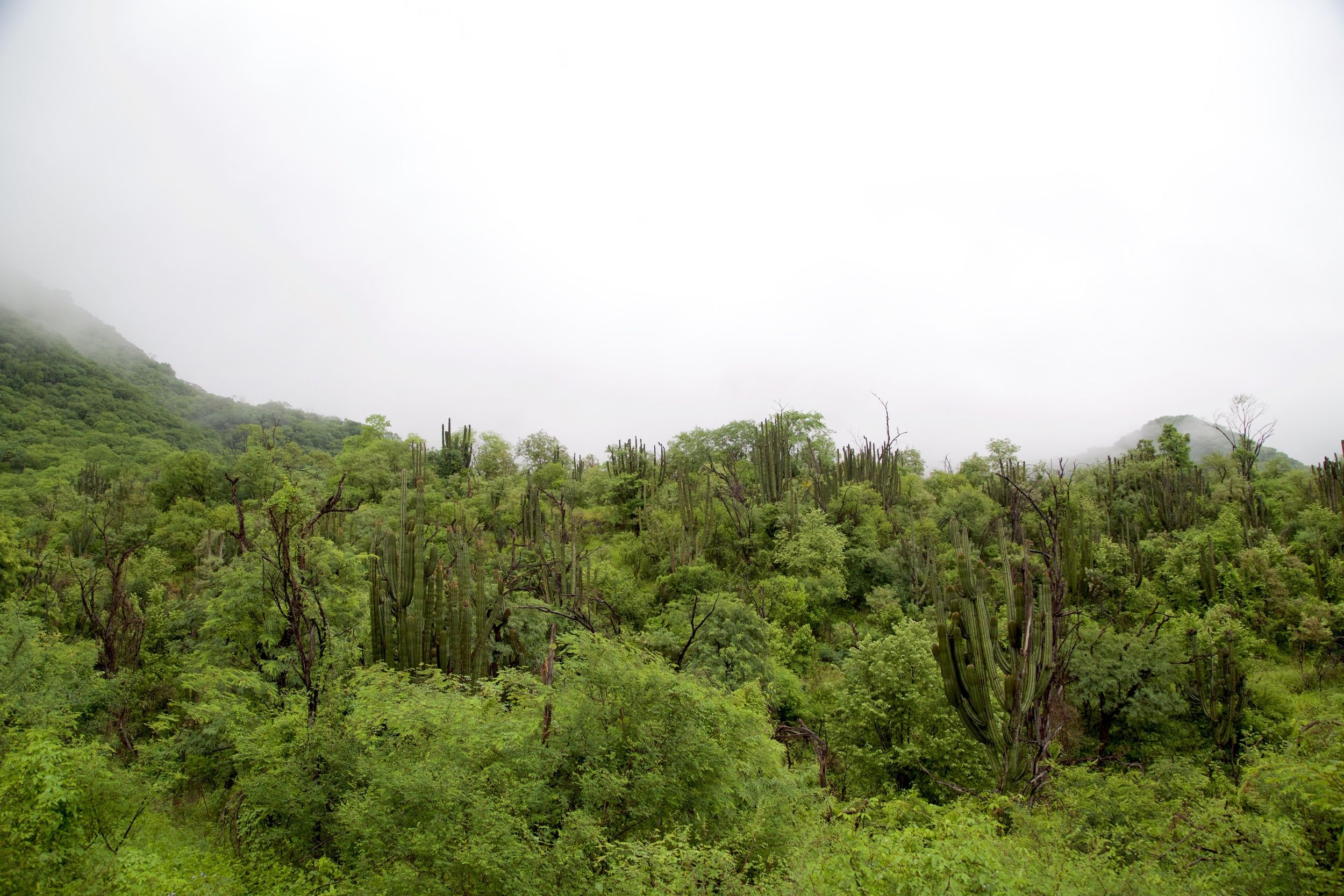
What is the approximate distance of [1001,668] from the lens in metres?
9.11

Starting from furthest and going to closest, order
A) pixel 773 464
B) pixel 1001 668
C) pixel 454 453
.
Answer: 1. pixel 454 453
2. pixel 773 464
3. pixel 1001 668

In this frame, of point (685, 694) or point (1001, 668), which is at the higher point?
point (1001, 668)

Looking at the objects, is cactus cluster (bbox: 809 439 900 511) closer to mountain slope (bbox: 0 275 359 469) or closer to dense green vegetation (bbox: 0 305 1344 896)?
dense green vegetation (bbox: 0 305 1344 896)

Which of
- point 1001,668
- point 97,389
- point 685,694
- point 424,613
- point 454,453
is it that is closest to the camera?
point 685,694

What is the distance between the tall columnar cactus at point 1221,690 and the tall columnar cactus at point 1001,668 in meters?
7.39

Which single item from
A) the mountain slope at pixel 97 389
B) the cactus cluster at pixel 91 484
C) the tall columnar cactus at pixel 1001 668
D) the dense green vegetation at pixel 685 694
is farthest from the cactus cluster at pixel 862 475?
the mountain slope at pixel 97 389

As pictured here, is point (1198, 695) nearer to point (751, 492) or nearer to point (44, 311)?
point (751, 492)

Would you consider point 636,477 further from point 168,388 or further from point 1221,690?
point 168,388

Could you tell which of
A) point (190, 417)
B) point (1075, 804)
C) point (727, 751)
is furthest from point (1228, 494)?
point (190, 417)

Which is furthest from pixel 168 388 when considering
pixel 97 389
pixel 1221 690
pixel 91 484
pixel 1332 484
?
pixel 1332 484

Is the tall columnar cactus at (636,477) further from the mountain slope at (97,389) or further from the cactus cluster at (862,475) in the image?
the mountain slope at (97,389)

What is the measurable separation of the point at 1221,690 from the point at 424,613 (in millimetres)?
17780

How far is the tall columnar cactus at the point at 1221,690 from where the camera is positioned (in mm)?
12734

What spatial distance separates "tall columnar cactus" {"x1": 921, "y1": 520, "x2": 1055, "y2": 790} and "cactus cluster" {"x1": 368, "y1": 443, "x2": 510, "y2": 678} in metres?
8.34
